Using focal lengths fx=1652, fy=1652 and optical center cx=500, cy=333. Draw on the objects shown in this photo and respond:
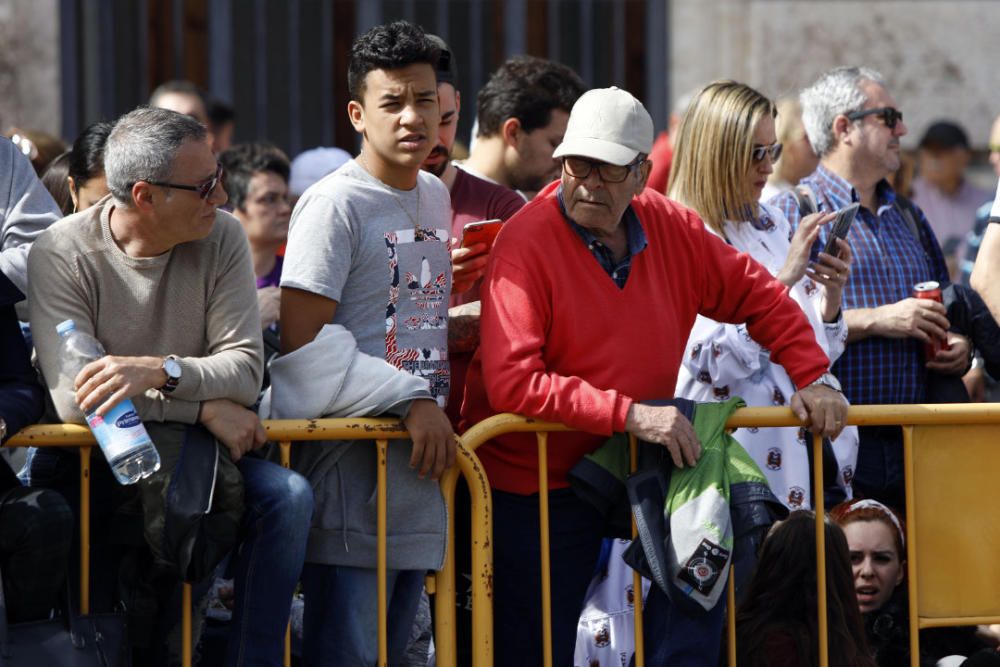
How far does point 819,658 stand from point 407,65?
1993 mm

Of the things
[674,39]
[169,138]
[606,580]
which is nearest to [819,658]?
[606,580]

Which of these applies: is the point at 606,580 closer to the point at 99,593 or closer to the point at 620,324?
the point at 620,324

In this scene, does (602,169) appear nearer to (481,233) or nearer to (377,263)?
(481,233)

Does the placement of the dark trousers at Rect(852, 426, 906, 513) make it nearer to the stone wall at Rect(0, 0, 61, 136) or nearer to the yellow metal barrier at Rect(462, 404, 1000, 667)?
the yellow metal barrier at Rect(462, 404, 1000, 667)

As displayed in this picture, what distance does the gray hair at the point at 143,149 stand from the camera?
4230 millimetres

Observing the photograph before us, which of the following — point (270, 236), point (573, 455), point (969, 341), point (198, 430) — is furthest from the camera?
point (270, 236)

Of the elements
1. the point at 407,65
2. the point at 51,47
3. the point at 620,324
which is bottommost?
the point at 620,324

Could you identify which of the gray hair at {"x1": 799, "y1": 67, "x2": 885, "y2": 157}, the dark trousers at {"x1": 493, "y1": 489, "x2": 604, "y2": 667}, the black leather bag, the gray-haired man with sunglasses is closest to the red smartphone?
the dark trousers at {"x1": 493, "y1": 489, "x2": 604, "y2": 667}

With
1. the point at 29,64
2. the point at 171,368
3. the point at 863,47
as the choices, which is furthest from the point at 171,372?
the point at 863,47

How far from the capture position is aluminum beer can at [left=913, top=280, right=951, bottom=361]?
5.37 meters

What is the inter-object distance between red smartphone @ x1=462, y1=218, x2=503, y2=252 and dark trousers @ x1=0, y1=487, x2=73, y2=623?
1.31 m

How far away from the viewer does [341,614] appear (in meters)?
4.39

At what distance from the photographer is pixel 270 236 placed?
633 cm

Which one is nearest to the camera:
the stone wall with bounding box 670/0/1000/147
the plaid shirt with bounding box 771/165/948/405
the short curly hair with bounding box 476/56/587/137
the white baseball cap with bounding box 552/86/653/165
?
the white baseball cap with bounding box 552/86/653/165
